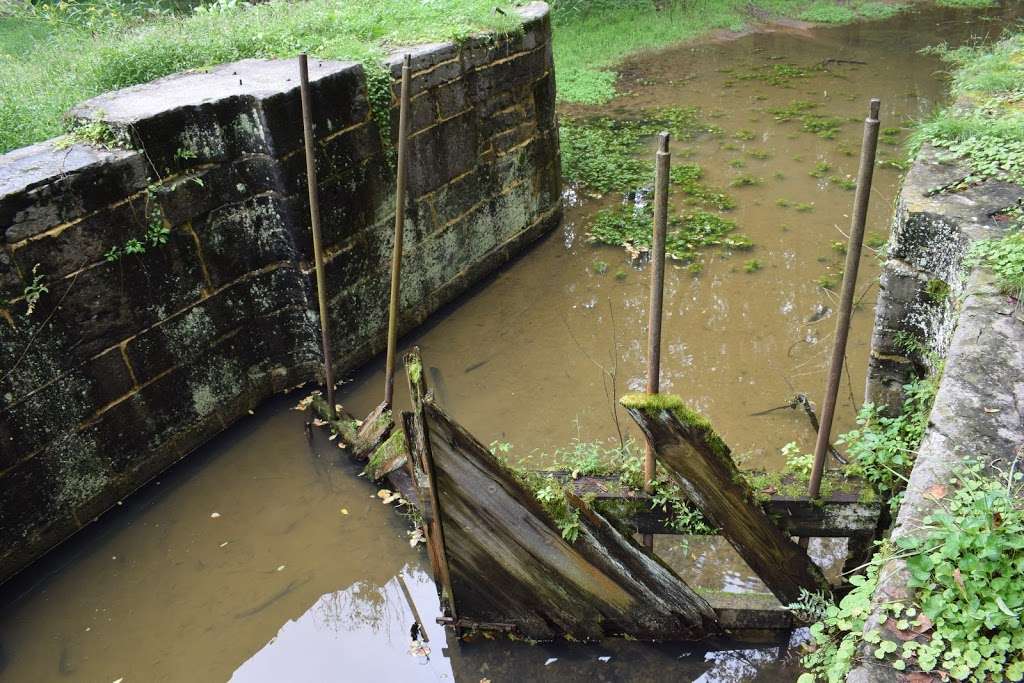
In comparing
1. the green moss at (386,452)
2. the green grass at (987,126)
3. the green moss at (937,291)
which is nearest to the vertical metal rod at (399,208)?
the green moss at (386,452)

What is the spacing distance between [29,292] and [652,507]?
3.24m

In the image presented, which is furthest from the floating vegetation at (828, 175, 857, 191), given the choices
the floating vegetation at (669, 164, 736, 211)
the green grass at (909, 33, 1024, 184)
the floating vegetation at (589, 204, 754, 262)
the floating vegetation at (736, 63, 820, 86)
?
the floating vegetation at (736, 63, 820, 86)

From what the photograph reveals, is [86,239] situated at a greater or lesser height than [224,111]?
lesser

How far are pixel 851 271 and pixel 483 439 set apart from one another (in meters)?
2.84

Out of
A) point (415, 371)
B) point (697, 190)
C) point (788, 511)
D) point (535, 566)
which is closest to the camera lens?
point (415, 371)

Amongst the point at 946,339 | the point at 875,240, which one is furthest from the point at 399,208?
the point at 875,240

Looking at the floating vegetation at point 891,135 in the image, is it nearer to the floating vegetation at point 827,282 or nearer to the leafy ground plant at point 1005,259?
the floating vegetation at point 827,282

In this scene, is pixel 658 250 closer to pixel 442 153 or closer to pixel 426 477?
pixel 426 477

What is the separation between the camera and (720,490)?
9.88 feet

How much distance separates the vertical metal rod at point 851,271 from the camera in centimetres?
251

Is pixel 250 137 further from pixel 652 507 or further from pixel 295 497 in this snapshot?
pixel 652 507

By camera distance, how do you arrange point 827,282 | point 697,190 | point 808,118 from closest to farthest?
point 827,282
point 697,190
point 808,118

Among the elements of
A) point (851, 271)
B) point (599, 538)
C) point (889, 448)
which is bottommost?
point (599, 538)

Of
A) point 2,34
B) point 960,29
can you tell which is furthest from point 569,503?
point 960,29
